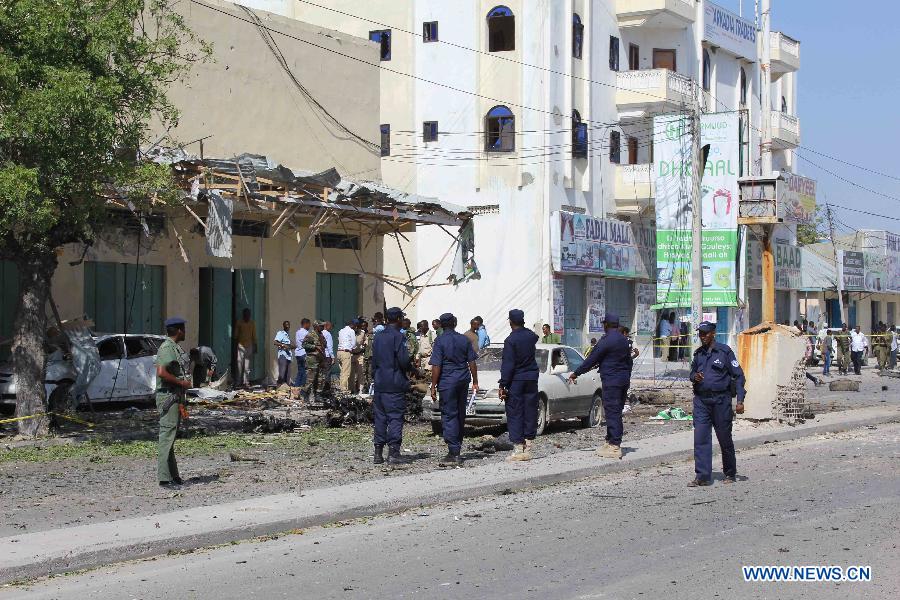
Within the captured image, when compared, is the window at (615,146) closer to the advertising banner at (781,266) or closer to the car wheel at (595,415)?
the advertising banner at (781,266)

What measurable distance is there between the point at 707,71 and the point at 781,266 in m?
10.6

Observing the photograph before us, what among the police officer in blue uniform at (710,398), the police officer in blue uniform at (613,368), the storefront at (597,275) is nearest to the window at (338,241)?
the storefront at (597,275)

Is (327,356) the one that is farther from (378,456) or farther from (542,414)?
(378,456)

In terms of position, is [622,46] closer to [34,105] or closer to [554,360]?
[554,360]

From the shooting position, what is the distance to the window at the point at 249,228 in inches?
1104

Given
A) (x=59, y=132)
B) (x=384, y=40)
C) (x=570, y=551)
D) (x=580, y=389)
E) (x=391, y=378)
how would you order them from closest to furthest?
(x=570, y=551) < (x=391, y=378) < (x=59, y=132) < (x=580, y=389) < (x=384, y=40)

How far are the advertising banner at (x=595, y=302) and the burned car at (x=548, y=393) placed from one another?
20.9m

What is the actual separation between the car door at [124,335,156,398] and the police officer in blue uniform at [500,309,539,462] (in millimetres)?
9667

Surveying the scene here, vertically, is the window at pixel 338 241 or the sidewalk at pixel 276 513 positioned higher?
the window at pixel 338 241

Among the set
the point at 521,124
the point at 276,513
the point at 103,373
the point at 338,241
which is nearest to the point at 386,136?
the point at 521,124

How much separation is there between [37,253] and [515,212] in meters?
24.0

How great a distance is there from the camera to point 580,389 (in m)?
20.3

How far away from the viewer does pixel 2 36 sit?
1623 cm

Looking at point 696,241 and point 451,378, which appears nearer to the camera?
point 451,378
